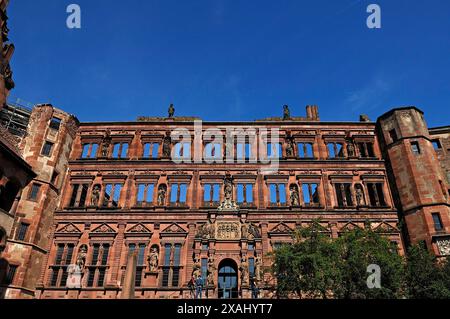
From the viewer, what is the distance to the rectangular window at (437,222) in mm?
25684

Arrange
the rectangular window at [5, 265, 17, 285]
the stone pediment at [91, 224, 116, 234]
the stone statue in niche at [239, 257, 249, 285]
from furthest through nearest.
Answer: the stone pediment at [91, 224, 116, 234]
the stone statue in niche at [239, 257, 249, 285]
the rectangular window at [5, 265, 17, 285]

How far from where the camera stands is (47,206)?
2711 cm

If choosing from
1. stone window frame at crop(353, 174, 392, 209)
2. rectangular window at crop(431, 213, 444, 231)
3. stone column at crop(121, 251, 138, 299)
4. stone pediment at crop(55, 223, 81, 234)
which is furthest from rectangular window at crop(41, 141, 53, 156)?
rectangular window at crop(431, 213, 444, 231)

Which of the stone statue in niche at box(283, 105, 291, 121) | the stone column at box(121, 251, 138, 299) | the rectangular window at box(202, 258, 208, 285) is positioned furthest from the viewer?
the stone statue in niche at box(283, 105, 291, 121)

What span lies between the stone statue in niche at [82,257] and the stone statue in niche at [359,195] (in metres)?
23.7

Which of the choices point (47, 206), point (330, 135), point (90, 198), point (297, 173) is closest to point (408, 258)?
point (297, 173)

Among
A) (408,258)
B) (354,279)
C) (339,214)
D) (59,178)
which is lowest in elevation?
(354,279)

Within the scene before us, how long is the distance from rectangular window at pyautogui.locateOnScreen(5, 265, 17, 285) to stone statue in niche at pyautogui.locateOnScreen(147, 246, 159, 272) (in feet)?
31.7

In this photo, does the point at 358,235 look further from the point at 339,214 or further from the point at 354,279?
the point at 339,214

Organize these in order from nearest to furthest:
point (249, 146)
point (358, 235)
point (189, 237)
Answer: point (358, 235) → point (189, 237) → point (249, 146)

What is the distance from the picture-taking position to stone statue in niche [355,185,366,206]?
2864 centimetres

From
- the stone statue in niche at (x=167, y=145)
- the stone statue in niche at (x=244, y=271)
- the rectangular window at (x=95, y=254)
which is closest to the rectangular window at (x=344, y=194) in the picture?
the stone statue in niche at (x=244, y=271)

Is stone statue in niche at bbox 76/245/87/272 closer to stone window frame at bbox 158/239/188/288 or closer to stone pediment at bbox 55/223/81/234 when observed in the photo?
stone pediment at bbox 55/223/81/234

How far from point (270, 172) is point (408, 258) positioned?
515 inches
